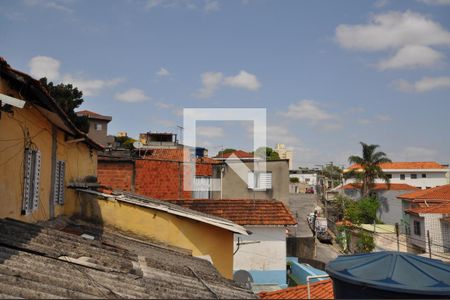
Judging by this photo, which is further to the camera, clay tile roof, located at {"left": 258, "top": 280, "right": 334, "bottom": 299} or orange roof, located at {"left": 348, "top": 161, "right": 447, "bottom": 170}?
orange roof, located at {"left": 348, "top": 161, "right": 447, "bottom": 170}

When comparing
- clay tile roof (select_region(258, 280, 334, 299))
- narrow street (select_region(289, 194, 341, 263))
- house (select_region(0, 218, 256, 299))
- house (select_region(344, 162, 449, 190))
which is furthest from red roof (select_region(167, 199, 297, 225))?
house (select_region(344, 162, 449, 190))

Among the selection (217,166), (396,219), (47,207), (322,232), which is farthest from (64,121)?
(396,219)

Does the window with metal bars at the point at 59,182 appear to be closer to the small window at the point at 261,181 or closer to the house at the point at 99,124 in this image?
the small window at the point at 261,181

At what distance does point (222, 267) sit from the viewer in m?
11.0

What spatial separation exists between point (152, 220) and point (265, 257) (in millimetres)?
→ 7485

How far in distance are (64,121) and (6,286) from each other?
15.6ft

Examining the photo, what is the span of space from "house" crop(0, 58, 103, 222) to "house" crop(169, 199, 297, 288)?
283 inches

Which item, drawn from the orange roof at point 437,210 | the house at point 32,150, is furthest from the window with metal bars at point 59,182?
the orange roof at point 437,210

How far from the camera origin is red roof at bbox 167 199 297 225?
15227 mm

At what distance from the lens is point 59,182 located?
902 centimetres

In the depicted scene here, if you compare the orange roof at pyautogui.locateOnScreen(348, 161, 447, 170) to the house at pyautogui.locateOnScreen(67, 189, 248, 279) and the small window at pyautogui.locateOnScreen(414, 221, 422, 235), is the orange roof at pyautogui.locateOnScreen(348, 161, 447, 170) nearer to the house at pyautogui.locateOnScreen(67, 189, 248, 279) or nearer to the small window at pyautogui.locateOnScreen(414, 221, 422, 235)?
the small window at pyautogui.locateOnScreen(414, 221, 422, 235)

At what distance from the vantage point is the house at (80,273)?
376 cm

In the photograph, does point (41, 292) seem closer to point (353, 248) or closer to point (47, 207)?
point (47, 207)

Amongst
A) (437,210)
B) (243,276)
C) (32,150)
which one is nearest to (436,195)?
(437,210)
